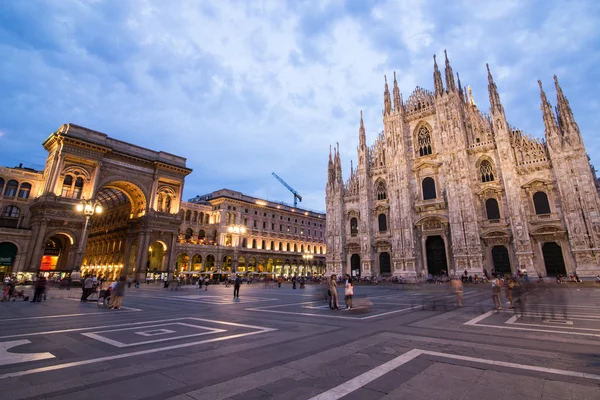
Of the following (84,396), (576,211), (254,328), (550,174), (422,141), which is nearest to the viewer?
(84,396)

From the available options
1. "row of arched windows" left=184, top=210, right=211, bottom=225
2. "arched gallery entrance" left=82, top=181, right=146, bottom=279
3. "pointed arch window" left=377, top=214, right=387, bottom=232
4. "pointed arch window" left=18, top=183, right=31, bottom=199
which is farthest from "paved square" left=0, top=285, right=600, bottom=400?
"row of arched windows" left=184, top=210, right=211, bottom=225

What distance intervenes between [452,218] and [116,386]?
34896 mm

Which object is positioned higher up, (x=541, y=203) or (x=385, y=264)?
(x=541, y=203)

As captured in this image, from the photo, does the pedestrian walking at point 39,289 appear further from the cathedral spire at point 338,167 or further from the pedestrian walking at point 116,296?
the cathedral spire at point 338,167

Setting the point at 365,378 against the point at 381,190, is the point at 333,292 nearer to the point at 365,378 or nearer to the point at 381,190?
the point at 365,378

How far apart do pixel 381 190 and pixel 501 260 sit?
15750mm

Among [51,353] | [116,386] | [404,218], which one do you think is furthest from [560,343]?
[404,218]

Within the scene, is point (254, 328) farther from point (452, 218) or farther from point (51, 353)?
point (452, 218)

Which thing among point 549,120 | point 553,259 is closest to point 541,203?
point 553,259

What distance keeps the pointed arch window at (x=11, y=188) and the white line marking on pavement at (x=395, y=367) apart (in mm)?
48285

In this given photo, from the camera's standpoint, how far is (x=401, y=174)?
1473 inches

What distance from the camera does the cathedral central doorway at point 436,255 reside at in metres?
34.6

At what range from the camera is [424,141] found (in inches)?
1524

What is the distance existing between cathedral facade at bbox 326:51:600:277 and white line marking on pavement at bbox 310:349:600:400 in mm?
29574
